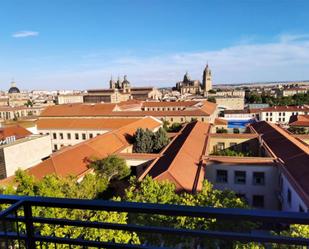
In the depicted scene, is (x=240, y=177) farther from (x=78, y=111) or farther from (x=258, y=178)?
(x=78, y=111)

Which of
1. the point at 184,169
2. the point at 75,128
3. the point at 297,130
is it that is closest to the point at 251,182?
the point at 184,169

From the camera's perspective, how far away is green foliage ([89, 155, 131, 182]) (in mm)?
17875

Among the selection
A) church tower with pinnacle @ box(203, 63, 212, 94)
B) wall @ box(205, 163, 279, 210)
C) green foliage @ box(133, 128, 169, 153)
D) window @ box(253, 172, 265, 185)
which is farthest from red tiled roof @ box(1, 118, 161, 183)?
church tower with pinnacle @ box(203, 63, 212, 94)

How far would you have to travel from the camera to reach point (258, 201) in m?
17.2

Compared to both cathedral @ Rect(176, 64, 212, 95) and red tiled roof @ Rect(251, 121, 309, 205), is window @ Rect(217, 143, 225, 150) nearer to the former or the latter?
red tiled roof @ Rect(251, 121, 309, 205)

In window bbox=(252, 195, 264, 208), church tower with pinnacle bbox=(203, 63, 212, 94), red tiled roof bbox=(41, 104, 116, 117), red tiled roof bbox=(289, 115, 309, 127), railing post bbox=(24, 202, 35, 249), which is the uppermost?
church tower with pinnacle bbox=(203, 63, 212, 94)

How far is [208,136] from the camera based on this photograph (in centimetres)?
2495

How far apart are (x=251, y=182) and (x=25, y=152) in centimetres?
1643

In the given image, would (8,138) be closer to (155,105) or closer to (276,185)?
(276,185)

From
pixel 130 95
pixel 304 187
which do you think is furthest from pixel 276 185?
pixel 130 95

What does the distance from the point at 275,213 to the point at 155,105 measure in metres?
57.3

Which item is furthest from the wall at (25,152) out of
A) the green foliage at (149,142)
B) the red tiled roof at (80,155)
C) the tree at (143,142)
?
the green foliage at (149,142)

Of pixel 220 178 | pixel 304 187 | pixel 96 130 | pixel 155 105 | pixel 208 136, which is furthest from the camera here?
pixel 155 105

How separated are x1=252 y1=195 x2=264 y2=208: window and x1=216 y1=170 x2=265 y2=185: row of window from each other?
0.92 meters
